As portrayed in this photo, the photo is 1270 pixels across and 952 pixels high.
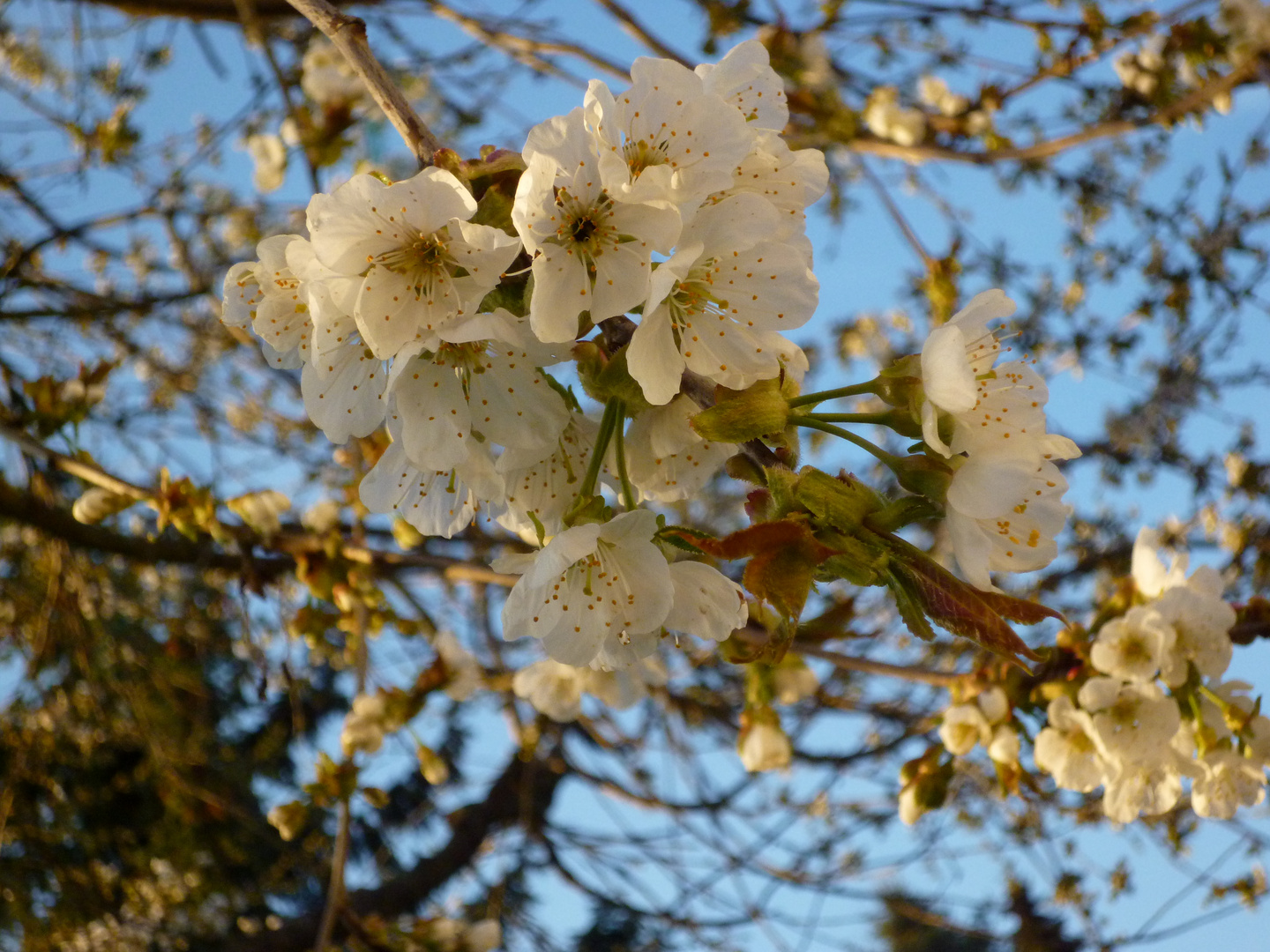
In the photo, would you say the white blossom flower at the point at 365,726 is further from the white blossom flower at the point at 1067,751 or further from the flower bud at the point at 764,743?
the white blossom flower at the point at 1067,751

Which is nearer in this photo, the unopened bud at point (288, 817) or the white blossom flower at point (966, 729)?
the white blossom flower at point (966, 729)

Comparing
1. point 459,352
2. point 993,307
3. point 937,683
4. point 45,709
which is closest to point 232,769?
point 45,709

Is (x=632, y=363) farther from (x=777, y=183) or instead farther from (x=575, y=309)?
(x=777, y=183)

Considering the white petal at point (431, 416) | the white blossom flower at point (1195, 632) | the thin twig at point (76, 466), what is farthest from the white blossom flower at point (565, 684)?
the white petal at point (431, 416)

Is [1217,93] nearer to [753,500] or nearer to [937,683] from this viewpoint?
[937,683]

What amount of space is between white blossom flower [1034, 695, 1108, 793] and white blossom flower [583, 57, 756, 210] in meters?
1.33

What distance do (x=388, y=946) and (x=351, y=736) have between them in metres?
0.50

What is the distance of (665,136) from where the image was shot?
108 centimetres

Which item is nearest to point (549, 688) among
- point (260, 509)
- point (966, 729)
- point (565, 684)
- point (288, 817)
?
point (565, 684)

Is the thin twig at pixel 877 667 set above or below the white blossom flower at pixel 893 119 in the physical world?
below

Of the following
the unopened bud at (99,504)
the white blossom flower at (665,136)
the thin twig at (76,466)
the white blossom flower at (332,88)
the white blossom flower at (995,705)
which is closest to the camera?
the white blossom flower at (665,136)

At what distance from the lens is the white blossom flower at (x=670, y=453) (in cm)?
110

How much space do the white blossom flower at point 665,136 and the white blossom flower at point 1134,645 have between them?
1.28 meters

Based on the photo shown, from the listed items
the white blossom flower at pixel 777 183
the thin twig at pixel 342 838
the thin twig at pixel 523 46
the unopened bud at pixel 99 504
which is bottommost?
the thin twig at pixel 342 838
